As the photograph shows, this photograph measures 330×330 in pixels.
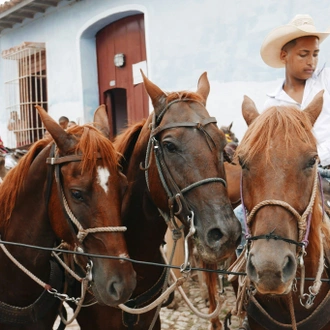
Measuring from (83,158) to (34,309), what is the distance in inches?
37.8

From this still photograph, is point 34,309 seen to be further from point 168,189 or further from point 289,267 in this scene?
point 289,267

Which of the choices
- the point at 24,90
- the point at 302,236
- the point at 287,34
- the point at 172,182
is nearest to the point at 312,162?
the point at 302,236

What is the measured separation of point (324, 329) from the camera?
7.69 ft

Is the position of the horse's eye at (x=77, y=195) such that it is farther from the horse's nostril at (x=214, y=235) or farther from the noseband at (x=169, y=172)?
the horse's nostril at (x=214, y=235)

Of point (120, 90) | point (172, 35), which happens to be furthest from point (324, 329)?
point (120, 90)

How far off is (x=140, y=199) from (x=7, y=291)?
97cm

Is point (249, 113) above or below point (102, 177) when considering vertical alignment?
above

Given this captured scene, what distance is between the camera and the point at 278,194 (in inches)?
79.4

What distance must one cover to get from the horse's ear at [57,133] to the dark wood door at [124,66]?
5131mm

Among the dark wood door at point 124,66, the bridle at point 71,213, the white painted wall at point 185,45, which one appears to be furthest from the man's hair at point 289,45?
the dark wood door at point 124,66

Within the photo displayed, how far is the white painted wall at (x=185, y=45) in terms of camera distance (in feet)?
19.5

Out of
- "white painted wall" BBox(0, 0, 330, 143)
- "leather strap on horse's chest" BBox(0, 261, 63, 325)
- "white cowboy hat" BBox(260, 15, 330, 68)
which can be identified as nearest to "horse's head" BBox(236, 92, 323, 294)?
"white cowboy hat" BBox(260, 15, 330, 68)

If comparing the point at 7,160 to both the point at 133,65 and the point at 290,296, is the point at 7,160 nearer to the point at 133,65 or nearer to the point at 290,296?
the point at 133,65

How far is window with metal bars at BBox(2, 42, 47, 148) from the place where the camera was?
30.6 feet
